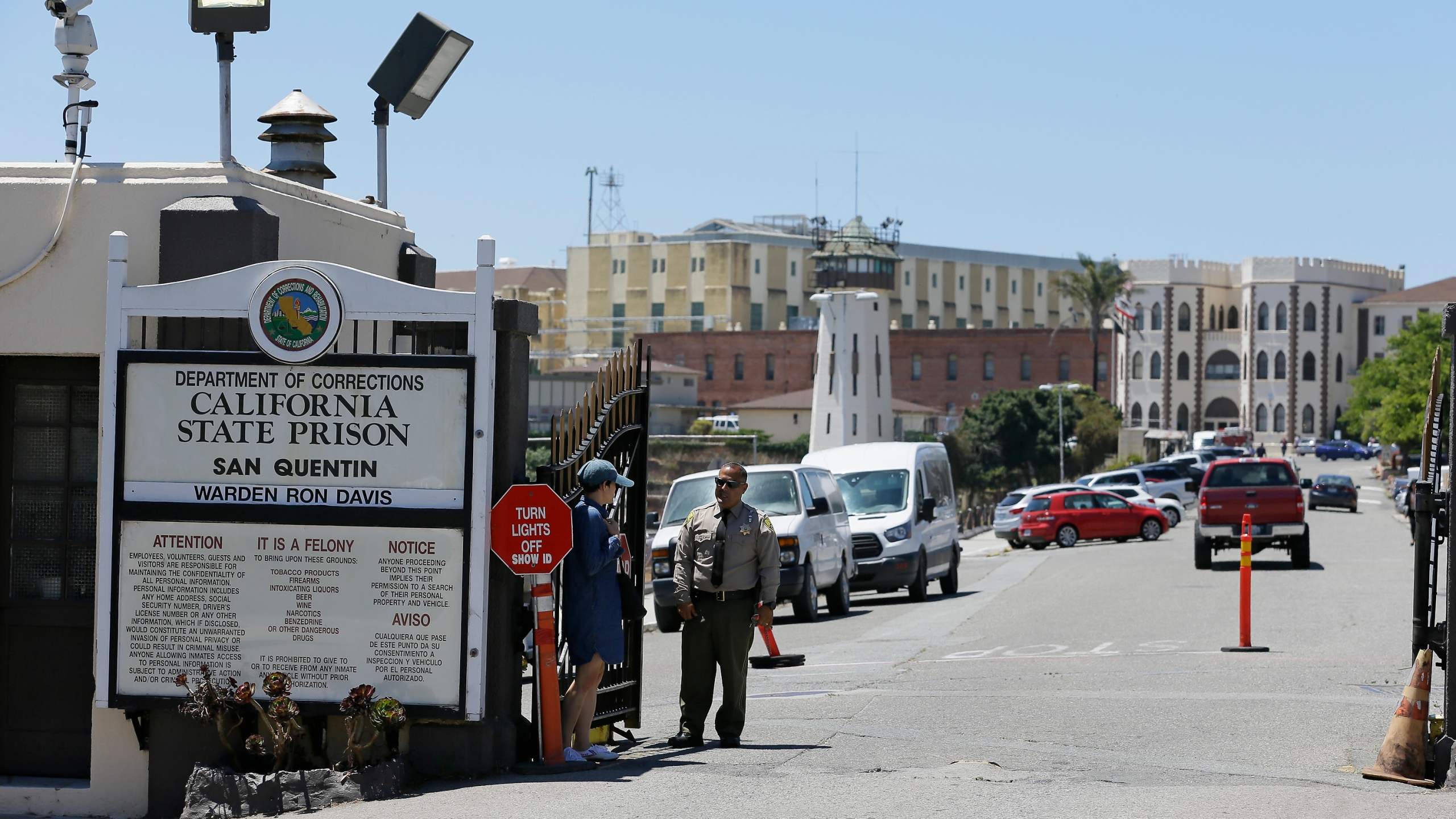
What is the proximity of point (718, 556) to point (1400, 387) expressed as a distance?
256 feet

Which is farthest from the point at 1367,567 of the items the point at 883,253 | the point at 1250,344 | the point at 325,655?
the point at 1250,344

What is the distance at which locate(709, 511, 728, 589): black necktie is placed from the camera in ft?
31.5

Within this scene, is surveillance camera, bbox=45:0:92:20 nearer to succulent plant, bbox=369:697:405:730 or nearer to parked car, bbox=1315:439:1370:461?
succulent plant, bbox=369:697:405:730

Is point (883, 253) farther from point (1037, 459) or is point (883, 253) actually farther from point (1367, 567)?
point (1367, 567)

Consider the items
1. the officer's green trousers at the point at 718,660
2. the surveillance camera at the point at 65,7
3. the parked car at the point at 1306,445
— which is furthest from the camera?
the parked car at the point at 1306,445

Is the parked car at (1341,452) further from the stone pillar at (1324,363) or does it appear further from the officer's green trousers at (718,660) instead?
the officer's green trousers at (718,660)

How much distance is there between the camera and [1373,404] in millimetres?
100938

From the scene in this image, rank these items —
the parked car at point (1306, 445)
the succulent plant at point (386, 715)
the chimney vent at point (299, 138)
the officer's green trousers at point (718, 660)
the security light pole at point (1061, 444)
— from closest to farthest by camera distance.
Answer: the succulent plant at point (386, 715) → the officer's green trousers at point (718, 660) → the chimney vent at point (299, 138) → the security light pole at point (1061, 444) → the parked car at point (1306, 445)

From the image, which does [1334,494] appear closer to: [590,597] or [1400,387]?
[1400,387]

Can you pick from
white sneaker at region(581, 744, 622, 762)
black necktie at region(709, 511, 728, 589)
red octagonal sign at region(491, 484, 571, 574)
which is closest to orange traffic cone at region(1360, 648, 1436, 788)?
black necktie at region(709, 511, 728, 589)

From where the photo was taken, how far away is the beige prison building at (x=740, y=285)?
13725 cm

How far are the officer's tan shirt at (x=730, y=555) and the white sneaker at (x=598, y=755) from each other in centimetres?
98

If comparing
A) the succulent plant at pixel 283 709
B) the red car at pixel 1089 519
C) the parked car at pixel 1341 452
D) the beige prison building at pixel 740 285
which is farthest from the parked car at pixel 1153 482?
the beige prison building at pixel 740 285

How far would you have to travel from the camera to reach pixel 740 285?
449 feet
